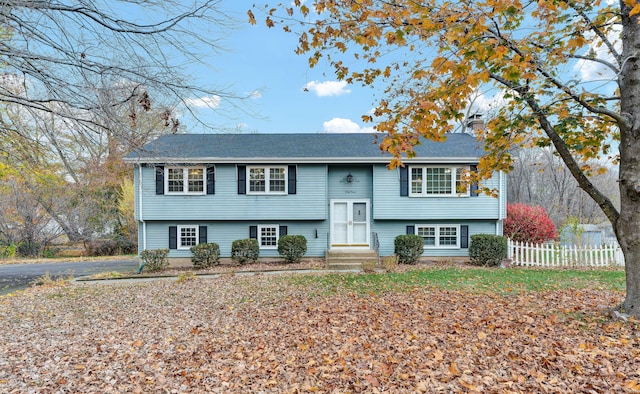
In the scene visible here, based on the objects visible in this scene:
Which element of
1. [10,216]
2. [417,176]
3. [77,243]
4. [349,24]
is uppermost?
[349,24]

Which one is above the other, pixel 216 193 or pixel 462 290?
pixel 216 193

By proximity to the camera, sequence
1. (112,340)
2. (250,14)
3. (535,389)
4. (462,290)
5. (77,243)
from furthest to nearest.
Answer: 1. (77,243)
2. (462,290)
3. (112,340)
4. (250,14)
5. (535,389)

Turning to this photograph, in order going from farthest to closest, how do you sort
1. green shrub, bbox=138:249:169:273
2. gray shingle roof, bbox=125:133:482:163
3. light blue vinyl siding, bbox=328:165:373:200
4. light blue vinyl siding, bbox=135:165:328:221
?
light blue vinyl siding, bbox=328:165:373:200
light blue vinyl siding, bbox=135:165:328:221
gray shingle roof, bbox=125:133:482:163
green shrub, bbox=138:249:169:273

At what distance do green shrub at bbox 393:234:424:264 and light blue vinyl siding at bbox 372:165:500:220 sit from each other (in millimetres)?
905

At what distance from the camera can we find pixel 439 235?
13.9m

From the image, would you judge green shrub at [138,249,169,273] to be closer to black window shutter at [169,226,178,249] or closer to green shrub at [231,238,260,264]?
black window shutter at [169,226,178,249]

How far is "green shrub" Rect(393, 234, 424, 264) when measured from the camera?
42.5ft

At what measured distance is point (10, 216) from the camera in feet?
64.9

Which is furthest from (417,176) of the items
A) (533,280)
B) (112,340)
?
(112,340)

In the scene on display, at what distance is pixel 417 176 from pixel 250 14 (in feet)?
33.3

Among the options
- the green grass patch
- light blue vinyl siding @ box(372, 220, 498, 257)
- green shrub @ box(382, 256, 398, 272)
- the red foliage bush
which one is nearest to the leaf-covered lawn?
the green grass patch

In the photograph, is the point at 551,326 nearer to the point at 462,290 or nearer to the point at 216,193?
the point at 462,290

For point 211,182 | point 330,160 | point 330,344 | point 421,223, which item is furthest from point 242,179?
point 330,344

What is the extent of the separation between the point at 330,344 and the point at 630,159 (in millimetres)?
4933
